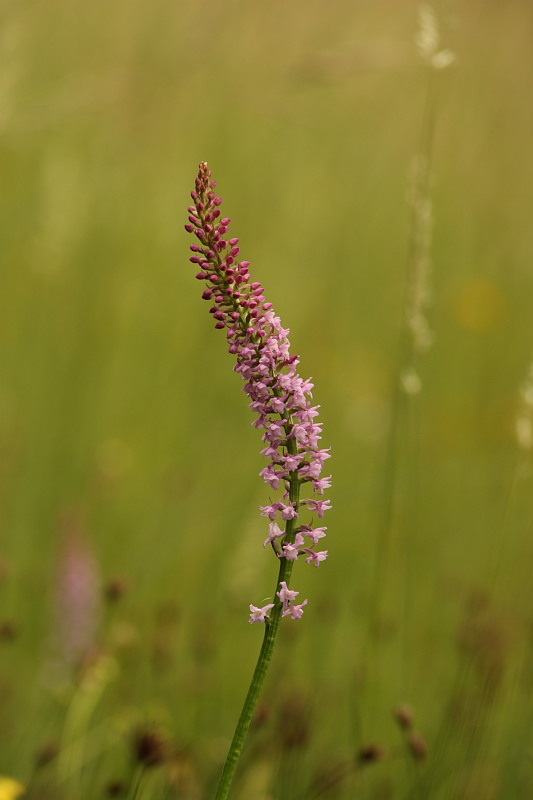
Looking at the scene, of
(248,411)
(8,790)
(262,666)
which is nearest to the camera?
(262,666)

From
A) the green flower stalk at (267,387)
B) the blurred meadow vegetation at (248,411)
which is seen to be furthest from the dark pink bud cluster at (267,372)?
the blurred meadow vegetation at (248,411)

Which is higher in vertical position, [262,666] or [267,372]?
[267,372]

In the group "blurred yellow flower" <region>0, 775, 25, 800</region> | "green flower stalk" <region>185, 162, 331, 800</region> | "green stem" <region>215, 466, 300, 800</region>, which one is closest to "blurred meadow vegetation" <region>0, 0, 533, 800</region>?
"blurred yellow flower" <region>0, 775, 25, 800</region>

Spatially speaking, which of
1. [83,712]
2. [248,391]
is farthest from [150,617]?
[248,391]

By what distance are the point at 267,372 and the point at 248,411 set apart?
3648 mm

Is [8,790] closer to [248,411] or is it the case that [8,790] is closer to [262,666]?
[262,666]

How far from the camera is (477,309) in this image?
18.8 feet

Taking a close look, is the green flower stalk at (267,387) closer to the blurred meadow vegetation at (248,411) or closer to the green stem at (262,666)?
the green stem at (262,666)

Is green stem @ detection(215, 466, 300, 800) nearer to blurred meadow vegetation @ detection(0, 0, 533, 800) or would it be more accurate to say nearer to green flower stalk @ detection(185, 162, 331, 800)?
green flower stalk @ detection(185, 162, 331, 800)

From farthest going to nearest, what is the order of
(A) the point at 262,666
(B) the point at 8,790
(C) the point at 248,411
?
(C) the point at 248,411 → (B) the point at 8,790 → (A) the point at 262,666

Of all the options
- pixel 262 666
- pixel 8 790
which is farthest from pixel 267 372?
pixel 8 790

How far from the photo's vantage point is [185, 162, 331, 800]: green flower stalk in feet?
3.88

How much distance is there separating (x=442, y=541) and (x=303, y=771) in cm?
187

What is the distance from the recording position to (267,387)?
1199 mm
